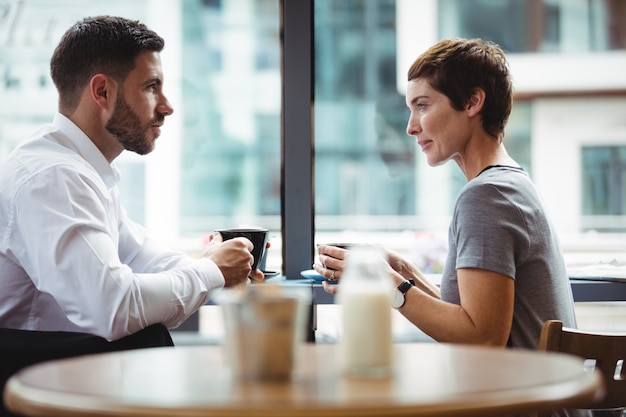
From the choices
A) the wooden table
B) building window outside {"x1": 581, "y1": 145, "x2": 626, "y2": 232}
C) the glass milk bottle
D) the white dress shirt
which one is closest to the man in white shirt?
the white dress shirt

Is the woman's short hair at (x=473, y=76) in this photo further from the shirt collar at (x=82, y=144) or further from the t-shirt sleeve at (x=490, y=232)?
the shirt collar at (x=82, y=144)

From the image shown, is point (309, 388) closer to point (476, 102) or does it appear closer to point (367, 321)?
point (367, 321)

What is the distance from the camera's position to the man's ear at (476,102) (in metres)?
2.14

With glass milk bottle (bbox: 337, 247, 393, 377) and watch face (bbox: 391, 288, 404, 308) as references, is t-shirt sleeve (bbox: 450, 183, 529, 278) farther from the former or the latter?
glass milk bottle (bbox: 337, 247, 393, 377)

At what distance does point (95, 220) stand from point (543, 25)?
2.13m

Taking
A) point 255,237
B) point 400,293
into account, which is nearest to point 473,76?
point 400,293

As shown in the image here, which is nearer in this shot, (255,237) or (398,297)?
(398,297)

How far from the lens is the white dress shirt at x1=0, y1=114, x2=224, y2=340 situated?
5.76 feet

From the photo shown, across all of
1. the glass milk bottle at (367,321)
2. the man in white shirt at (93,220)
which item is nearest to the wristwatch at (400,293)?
the man in white shirt at (93,220)

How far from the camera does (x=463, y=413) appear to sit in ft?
3.01

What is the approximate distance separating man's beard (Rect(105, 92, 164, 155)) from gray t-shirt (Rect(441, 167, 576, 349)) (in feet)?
2.98

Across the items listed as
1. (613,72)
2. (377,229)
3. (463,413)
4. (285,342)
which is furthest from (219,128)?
(463,413)

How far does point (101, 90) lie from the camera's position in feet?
7.43

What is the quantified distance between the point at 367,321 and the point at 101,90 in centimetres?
138
